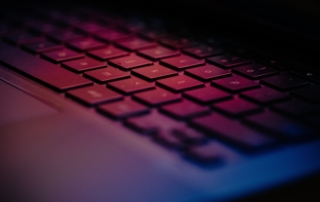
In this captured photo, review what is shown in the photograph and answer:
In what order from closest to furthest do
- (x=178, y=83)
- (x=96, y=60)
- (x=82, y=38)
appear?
1. (x=178, y=83)
2. (x=96, y=60)
3. (x=82, y=38)

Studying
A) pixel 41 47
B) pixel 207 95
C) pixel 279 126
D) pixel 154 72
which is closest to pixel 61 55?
pixel 41 47

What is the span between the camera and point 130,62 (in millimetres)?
751

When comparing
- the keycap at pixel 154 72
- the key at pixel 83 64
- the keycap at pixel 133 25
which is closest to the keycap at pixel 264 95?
the keycap at pixel 154 72

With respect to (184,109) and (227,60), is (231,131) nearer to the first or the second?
(184,109)

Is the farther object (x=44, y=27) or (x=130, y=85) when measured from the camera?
(x=44, y=27)

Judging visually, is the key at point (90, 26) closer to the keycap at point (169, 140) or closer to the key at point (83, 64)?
the key at point (83, 64)

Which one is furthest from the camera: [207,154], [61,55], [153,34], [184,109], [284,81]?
[153,34]

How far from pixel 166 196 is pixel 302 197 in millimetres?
134

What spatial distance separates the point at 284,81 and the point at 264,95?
7cm

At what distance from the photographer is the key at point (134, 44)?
826 mm

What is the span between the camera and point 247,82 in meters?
0.68

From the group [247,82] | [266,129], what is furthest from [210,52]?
[266,129]

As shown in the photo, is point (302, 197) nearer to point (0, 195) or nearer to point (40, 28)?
point (0, 195)

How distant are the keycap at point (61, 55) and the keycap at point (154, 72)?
116 mm
